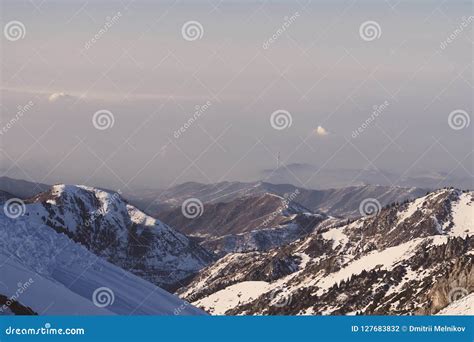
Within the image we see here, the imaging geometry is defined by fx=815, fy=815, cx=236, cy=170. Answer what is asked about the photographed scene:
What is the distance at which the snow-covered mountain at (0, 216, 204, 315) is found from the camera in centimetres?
7662

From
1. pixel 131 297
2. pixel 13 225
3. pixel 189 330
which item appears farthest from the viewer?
pixel 13 225

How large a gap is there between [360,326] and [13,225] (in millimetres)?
75019

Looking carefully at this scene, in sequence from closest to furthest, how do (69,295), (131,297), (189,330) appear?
(189,330)
(69,295)
(131,297)

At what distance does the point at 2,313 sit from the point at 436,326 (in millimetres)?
34761

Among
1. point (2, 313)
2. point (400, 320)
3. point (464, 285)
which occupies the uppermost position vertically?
point (464, 285)

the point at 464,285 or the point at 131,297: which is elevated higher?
the point at 464,285

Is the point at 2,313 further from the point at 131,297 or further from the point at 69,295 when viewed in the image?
the point at 131,297

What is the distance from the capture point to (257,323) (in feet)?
191

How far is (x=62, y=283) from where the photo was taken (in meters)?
94.9

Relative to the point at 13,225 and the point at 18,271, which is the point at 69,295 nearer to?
the point at 18,271

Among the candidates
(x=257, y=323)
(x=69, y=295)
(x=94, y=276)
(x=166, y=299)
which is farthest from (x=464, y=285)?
(x=257, y=323)

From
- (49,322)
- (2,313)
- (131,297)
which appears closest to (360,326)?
(49,322)

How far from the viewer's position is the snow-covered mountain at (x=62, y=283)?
76.6 metres

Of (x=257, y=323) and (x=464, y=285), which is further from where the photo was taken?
(x=464, y=285)
